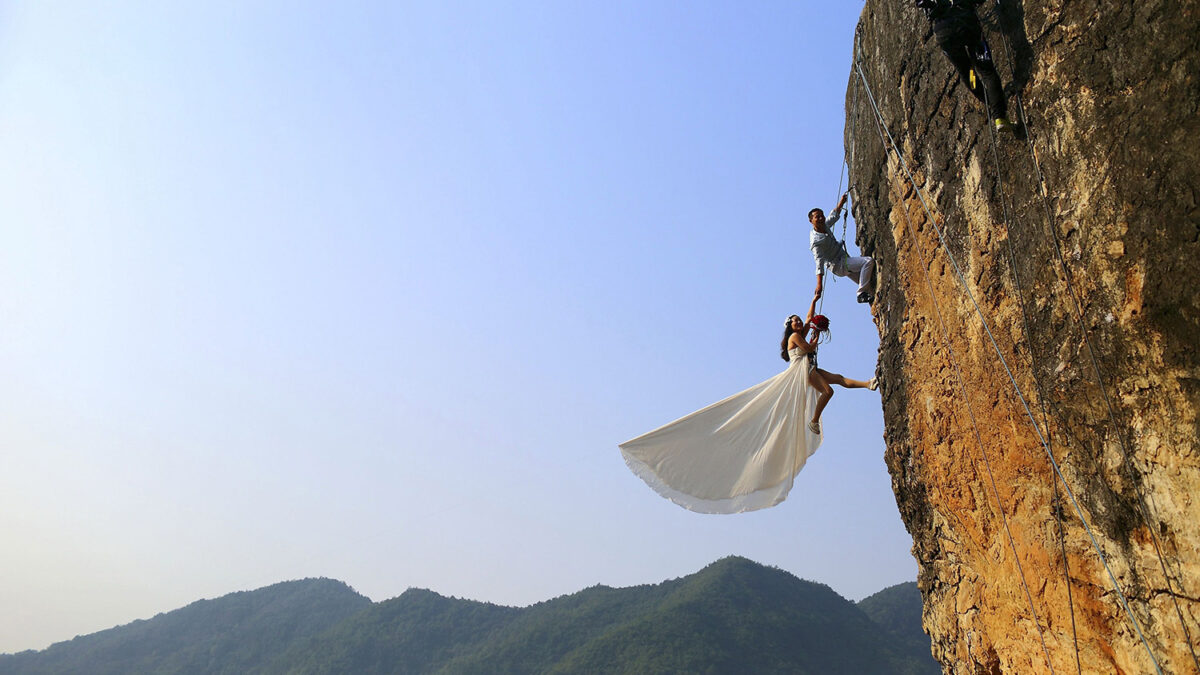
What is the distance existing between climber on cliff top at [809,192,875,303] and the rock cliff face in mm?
603

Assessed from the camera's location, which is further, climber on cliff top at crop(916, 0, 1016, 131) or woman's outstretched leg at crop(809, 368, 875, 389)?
woman's outstretched leg at crop(809, 368, 875, 389)

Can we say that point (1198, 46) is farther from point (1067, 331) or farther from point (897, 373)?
point (897, 373)

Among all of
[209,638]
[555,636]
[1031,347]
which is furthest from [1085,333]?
[209,638]

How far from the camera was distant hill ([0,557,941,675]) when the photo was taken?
61188 mm

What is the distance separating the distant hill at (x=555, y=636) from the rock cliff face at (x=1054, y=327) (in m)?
54.6

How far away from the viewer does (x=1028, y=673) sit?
6121 mm

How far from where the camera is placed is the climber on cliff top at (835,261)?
848 cm

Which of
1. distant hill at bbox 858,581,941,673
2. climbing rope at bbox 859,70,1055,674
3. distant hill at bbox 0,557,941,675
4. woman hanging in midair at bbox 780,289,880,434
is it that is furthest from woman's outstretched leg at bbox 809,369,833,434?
distant hill at bbox 858,581,941,673

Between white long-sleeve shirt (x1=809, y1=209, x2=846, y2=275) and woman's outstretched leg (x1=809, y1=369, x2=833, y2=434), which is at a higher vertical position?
white long-sleeve shirt (x1=809, y1=209, x2=846, y2=275)

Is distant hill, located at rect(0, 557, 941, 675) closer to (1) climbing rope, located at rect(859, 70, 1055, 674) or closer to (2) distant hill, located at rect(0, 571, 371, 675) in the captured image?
(2) distant hill, located at rect(0, 571, 371, 675)

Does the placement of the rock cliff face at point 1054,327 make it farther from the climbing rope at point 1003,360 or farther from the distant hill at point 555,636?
the distant hill at point 555,636

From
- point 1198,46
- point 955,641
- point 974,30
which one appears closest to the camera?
point 1198,46

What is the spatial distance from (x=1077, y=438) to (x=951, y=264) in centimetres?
185

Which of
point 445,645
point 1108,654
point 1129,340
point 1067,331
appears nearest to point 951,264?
point 1067,331
